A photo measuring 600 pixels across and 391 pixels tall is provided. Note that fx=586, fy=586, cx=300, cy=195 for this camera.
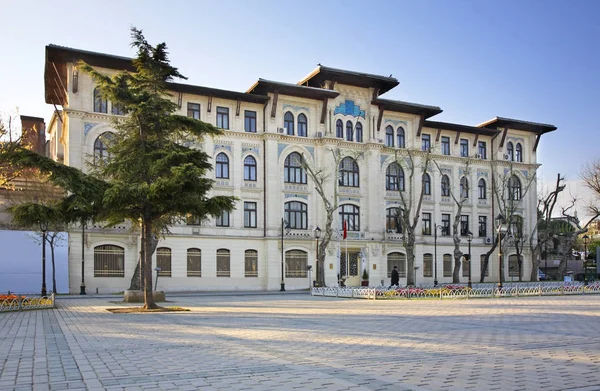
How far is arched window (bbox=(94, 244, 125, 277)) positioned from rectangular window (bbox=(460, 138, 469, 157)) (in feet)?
102

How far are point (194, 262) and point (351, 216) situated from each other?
1325 centimetres

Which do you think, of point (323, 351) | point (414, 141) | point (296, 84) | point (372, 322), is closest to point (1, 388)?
point (323, 351)

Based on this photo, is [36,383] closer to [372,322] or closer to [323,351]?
[323,351]

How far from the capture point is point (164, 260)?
4022cm

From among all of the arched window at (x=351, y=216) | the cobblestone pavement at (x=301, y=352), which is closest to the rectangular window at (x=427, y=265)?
the arched window at (x=351, y=216)

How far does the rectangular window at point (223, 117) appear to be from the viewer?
42.8 metres

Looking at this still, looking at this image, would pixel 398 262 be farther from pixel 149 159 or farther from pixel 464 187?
pixel 149 159

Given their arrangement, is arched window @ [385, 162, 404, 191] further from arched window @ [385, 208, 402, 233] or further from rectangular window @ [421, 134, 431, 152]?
rectangular window @ [421, 134, 431, 152]

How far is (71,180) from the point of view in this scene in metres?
20.0

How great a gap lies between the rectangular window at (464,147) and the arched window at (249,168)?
20.5 metres

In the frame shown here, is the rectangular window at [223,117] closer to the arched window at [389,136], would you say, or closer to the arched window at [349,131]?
the arched window at [349,131]

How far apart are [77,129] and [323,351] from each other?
103ft

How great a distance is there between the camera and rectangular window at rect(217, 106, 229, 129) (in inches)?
1687

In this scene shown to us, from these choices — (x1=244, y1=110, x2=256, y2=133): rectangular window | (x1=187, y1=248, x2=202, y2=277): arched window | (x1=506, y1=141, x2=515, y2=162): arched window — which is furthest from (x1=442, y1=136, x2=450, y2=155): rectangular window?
(x1=187, y1=248, x2=202, y2=277): arched window
